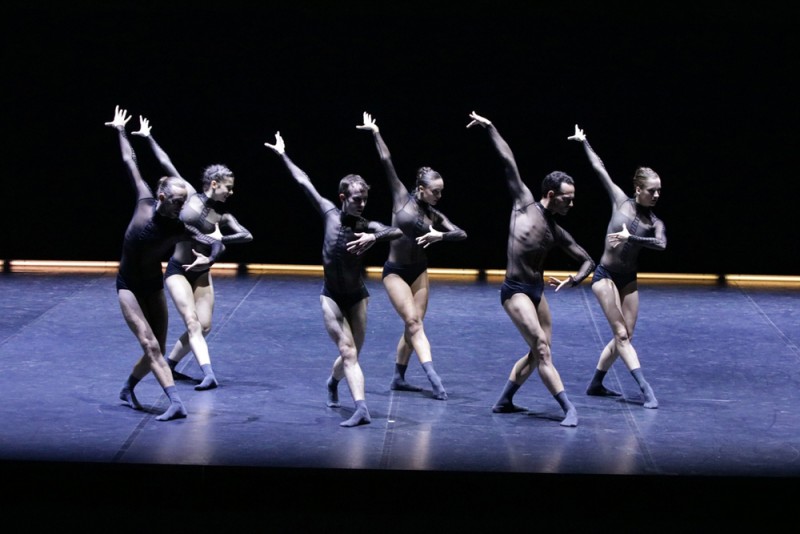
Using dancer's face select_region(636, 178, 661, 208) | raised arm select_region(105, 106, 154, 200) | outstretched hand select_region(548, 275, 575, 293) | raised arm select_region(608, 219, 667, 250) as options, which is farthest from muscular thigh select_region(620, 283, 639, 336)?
raised arm select_region(105, 106, 154, 200)

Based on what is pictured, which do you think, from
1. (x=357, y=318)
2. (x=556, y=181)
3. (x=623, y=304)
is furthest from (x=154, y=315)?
(x=623, y=304)

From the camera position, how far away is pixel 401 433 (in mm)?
6688

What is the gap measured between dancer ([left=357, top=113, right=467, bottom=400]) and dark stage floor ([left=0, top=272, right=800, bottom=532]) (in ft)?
0.87

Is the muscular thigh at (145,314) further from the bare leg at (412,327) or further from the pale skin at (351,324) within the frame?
the bare leg at (412,327)

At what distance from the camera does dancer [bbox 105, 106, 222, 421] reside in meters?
6.71

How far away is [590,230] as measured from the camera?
12164 mm

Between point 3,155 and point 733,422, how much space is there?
7982 mm

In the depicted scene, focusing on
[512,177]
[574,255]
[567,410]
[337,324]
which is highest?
[512,177]

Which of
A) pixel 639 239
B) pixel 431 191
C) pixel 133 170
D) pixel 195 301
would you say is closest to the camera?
pixel 133 170

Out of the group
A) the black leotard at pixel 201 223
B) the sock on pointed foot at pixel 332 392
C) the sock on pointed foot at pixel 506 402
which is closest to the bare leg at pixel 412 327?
the sock on pointed foot at pixel 506 402

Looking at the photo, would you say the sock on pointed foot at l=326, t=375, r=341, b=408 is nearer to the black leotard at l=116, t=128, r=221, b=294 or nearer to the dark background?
the black leotard at l=116, t=128, r=221, b=294

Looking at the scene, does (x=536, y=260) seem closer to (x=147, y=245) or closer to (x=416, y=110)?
(x=147, y=245)

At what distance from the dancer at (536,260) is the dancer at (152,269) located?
174cm

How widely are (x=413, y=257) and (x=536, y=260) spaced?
39.6 inches
